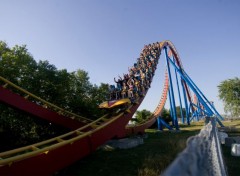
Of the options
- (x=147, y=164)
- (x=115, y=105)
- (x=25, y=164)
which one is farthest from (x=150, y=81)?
(x=25, y=164)

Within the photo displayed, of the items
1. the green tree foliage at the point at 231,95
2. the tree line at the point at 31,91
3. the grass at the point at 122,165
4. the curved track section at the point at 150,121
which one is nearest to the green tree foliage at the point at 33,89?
the tree line at the point at 31,91

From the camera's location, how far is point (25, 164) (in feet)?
16.4

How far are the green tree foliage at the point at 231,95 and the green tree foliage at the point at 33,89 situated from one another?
117ft

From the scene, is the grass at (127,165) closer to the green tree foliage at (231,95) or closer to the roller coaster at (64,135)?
the roller coaster at (64,135)

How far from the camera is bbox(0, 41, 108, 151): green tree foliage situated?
1397cm

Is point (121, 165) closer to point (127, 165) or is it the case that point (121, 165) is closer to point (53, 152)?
point (127, 165)

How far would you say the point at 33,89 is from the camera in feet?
48.4

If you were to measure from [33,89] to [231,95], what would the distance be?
→ 4038 cm

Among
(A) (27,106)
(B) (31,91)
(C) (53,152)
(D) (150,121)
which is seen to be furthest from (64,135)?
(D) (150,121)

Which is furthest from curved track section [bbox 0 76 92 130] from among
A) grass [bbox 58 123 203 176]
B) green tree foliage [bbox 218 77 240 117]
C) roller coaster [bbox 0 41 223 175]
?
A: green tree foliage [bbox 218 77 240 117]

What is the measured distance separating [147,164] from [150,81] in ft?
33.0

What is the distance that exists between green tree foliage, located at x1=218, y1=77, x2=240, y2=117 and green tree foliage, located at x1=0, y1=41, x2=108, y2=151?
35660 mm

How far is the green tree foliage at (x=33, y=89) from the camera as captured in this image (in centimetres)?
1397

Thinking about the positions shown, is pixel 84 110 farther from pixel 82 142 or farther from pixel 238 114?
pixel 238 114
